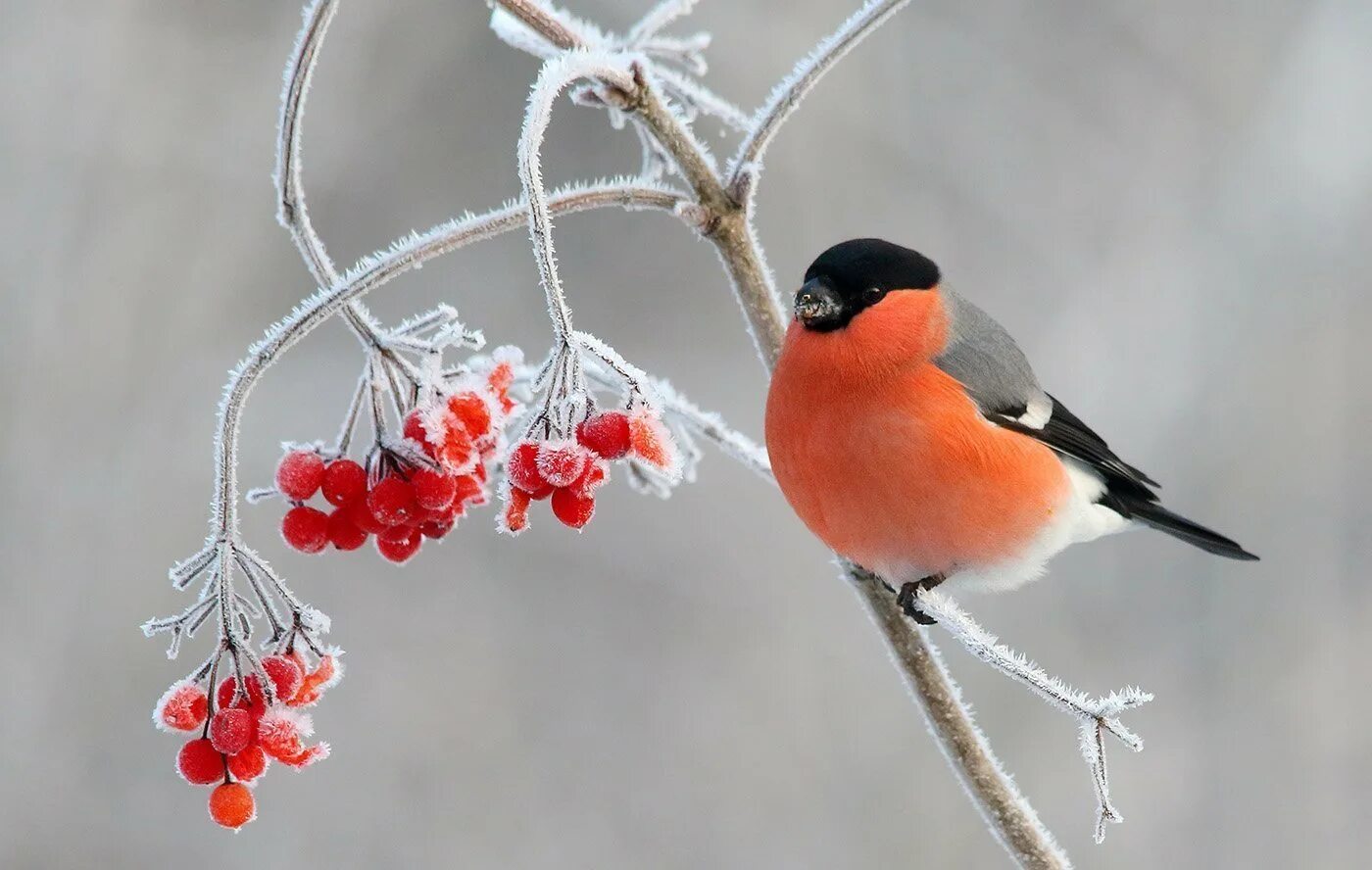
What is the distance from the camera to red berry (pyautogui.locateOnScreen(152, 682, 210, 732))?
1016 mm

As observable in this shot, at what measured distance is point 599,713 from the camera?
4152 mm

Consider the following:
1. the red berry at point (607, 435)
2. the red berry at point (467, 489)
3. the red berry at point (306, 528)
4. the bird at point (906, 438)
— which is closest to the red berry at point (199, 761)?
the red berry at point (306, 528)

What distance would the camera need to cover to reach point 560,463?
983 mm

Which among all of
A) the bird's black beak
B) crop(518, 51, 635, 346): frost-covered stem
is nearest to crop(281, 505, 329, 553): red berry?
crop(518, 51, 635, 346): frost-covered stem

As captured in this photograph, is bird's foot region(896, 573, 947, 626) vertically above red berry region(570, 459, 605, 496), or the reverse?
red berry region(570, 459, 605, 496)

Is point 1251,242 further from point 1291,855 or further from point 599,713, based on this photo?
point 599,713

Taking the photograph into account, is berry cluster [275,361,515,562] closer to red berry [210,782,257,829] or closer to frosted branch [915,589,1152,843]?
red berry [210,782,257,829]

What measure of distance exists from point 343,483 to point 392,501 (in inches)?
2.0

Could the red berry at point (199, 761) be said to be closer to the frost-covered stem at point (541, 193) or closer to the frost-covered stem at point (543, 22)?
the frost-covered stem at point (541, 193)

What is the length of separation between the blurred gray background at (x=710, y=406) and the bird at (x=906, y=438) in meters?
2.33

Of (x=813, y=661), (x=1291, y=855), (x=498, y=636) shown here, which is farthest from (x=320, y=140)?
(x=1291, y=855)

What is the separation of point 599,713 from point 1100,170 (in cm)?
246

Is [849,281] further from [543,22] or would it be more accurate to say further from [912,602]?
[543,22]

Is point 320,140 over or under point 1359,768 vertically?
over
